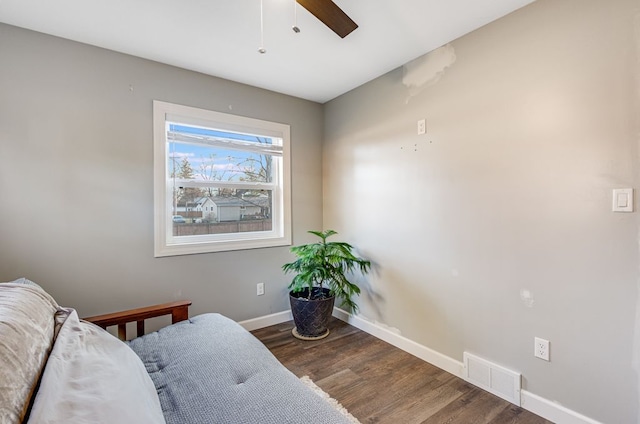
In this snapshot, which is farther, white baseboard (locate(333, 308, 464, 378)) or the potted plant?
→ the potted plant

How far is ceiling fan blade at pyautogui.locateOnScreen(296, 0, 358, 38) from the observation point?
50.7 inches

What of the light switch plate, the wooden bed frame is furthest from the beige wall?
the wooden bed frame

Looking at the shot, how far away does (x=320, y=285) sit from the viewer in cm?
289

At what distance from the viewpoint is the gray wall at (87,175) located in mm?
1943

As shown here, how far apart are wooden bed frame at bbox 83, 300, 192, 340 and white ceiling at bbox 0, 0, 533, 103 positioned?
5.83ft

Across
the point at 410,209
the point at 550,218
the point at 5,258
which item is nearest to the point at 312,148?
the point at 410,209

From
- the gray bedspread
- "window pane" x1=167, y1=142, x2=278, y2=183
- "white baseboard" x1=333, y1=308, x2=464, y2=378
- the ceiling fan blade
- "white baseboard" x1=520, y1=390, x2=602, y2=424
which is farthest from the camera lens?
"window pane" x1=167, y1=142, x2=278, y2=183

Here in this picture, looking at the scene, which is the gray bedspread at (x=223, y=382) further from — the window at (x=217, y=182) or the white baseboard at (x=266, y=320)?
the white baseboard at (x=266, y=320)

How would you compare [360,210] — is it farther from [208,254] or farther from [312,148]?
[208,254]

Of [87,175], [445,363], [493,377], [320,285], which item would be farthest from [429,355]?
[87,175]

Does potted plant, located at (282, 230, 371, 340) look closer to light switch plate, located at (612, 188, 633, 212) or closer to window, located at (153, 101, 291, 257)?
window, located at (153, 101, 291, 257)

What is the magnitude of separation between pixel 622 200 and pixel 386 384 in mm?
1681

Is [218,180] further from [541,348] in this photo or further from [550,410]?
[550,410]

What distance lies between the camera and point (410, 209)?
2461 mm
